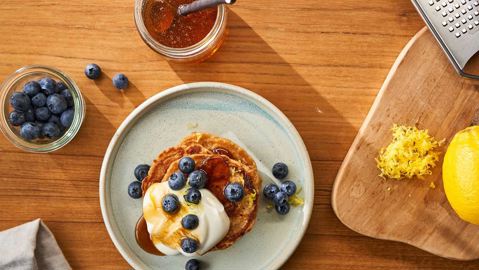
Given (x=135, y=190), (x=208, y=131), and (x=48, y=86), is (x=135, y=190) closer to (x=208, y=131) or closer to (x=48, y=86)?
(x=208, y=131)

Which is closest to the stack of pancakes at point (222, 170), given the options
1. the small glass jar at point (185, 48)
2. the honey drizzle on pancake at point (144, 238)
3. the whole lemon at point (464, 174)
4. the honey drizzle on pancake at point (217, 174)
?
the honey drizzle on pancake at point (217, 174)

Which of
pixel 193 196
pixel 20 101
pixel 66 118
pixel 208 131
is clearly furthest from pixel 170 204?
pixel 20 101

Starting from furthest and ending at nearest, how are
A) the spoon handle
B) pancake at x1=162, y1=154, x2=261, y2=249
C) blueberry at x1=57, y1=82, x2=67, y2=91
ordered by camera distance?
blueberry at x1=57, y1=82, x2=67, y2=91 < pancake at x1=162, y1=154, x2=261, y2=249 < the spoon handle

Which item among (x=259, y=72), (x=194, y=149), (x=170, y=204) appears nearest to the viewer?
(x=170, y=204)

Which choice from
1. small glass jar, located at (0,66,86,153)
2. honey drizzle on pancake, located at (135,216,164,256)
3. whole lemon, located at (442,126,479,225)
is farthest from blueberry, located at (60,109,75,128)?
whole lemon, located at (442,126,479,225)

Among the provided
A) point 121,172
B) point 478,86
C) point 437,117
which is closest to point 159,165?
point 121,172

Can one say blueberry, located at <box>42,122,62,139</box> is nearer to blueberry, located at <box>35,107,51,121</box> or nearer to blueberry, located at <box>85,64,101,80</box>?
blueberry, located at <box>35,107,51,121</box>
